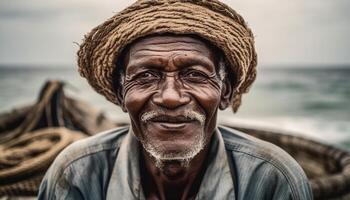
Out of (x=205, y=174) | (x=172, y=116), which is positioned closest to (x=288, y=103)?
(x=205, y=174)

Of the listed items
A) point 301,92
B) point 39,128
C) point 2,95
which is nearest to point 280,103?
point 301,92

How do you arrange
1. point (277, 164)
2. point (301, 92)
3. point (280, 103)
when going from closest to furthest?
point (277, 164), point (280, 103), point (301, 92)

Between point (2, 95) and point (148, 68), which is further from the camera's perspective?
point (2, 95)

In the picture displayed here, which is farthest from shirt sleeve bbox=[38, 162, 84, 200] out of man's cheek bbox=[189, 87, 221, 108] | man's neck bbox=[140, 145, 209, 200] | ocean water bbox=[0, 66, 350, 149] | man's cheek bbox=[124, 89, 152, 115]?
ocean water bbox=[0, 66, 350, 149]

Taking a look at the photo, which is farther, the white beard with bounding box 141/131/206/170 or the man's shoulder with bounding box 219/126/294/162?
the man's shoulder with bounding box 219/126/294/162

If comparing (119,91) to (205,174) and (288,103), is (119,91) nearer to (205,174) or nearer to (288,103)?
(205,174)

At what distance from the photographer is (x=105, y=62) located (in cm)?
209

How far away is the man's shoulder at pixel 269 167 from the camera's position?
6.70 feet

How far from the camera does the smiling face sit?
187 centimetres

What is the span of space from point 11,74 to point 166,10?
3781 cm

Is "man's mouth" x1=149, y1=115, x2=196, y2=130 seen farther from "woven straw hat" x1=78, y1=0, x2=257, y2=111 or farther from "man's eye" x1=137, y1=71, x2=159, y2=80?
"woven straw hat" x1=78, y1=0, x2=257, y2=111

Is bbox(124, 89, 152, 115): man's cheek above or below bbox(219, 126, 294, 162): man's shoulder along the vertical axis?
above

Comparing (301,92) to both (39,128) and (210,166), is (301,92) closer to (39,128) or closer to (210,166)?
(39,128)

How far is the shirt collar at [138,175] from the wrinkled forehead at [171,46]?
1.29 feet
